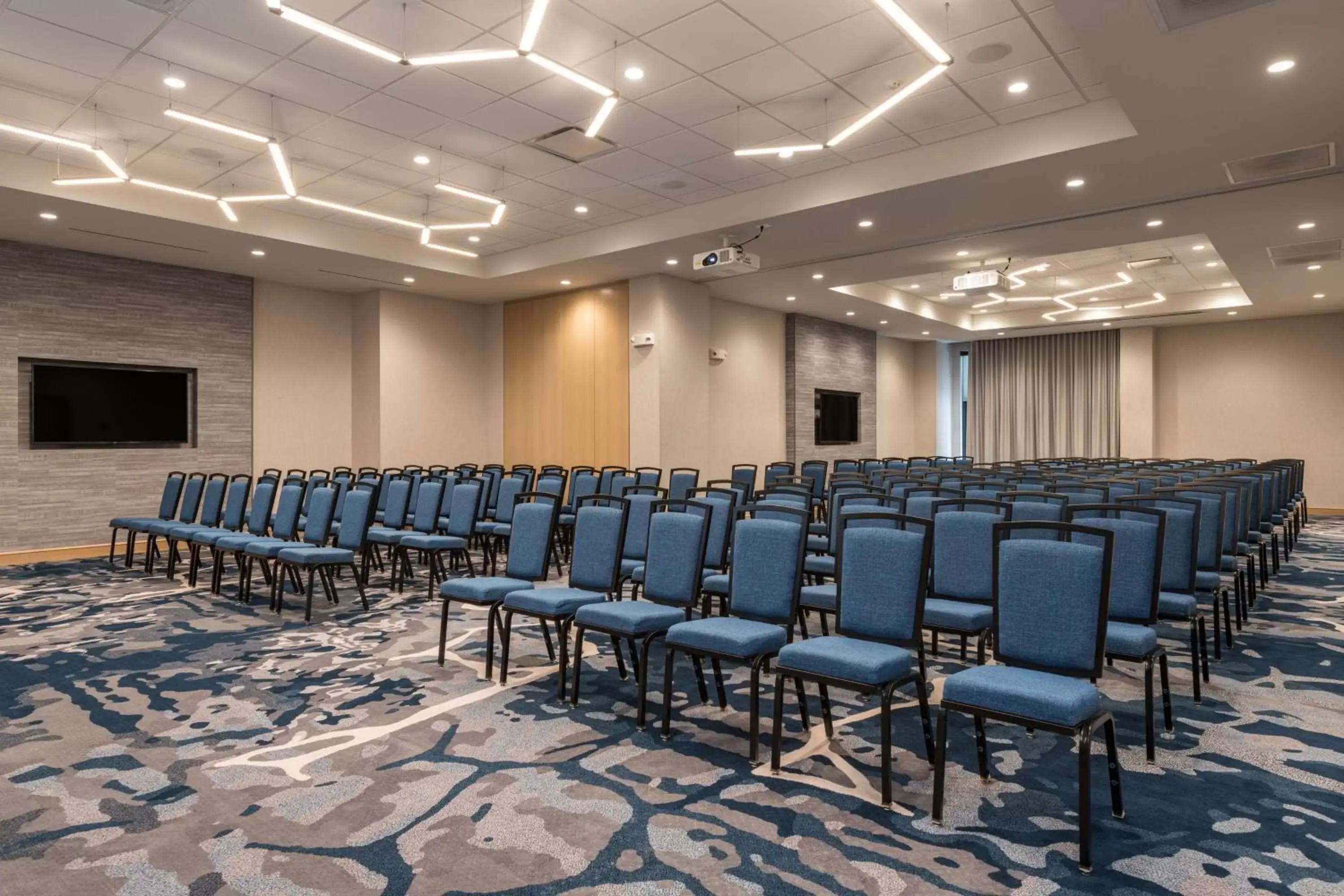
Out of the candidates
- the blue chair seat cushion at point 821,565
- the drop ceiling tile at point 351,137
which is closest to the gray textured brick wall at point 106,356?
the drop ceiling tile at point 351,137

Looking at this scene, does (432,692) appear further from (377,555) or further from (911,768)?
(377,555)

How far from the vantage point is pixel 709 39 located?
18.7ft

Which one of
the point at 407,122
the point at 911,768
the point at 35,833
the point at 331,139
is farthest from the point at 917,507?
the point at 331,139

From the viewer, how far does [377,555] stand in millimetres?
8461

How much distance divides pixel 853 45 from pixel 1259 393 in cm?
1472

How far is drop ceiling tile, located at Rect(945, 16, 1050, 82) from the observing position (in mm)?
5551

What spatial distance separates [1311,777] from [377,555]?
766cm

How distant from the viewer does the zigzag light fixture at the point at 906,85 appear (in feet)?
14.8

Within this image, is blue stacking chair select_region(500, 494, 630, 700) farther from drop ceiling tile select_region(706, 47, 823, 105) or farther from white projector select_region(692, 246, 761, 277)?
white projector select_region(692, 246, 761, 277)

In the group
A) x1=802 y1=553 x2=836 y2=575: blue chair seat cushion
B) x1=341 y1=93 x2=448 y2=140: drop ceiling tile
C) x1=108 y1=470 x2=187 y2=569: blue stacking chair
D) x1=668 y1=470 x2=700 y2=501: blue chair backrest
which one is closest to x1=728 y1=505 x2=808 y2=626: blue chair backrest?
x1=802 y1=553 x2=836 y2=575: blue chair seat cushion

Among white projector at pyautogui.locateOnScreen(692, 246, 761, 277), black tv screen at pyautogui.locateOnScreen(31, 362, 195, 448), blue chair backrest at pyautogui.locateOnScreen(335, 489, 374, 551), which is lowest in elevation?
blue chair backrest at pyautogui.locateOnScreen(335, 489, 374, 551)

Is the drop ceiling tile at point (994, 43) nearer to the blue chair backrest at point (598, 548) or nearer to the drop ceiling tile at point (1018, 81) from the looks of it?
the drop ceiling tile at point (1018, 81)

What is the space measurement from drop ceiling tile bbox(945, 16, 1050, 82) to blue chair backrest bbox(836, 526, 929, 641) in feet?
13.2

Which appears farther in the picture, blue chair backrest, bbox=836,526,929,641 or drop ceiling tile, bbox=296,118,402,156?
drop ceiling tile, bbox=296,118,402,156
